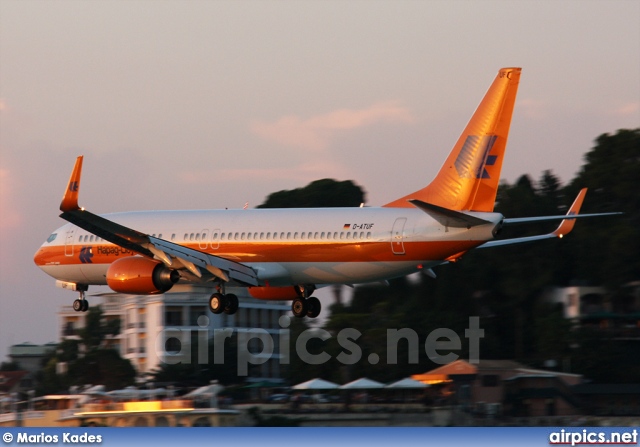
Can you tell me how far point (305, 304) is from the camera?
50531 mm

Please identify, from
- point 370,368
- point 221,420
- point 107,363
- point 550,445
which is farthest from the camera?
point 107,363

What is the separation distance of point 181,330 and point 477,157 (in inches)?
2470

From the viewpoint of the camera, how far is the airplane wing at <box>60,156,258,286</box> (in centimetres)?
4420

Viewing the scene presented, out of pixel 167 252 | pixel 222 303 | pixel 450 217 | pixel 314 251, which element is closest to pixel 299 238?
pixel 314 251

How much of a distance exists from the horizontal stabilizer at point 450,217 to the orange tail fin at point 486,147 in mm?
1094

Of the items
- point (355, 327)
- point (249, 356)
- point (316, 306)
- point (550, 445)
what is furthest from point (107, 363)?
point (550, 445)

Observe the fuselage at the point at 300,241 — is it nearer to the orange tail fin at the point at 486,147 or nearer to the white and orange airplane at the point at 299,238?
the white and orange airplane at the point at 299,238

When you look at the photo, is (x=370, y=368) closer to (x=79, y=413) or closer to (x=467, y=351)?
(x=467, y=351)

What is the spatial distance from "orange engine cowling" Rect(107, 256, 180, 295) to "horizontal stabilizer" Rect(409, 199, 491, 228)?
11585 mm

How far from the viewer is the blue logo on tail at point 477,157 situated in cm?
4284

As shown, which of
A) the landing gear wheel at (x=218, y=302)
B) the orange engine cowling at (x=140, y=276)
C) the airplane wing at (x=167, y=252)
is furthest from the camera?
the landing gear wheel at (x=218, y=302)

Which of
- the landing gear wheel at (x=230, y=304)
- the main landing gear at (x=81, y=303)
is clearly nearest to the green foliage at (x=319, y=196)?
the main landing gear at (x=81, y=303)

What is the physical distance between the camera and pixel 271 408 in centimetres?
6206

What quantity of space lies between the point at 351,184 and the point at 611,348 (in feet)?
90.6
